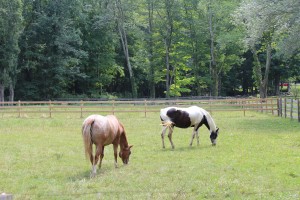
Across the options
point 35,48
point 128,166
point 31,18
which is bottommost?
point 128,166

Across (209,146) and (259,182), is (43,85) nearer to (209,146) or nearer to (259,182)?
(209,146)

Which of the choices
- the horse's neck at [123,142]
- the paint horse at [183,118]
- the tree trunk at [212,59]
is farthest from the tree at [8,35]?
the horse's neck at [123,142]

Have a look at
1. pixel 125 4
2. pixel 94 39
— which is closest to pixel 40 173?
pixel 125 4

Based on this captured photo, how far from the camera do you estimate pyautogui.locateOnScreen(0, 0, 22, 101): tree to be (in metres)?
36.6

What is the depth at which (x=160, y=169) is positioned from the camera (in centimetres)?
882

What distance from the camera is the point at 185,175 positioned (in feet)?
26.8

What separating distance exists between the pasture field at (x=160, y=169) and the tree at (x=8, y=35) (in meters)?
23.0

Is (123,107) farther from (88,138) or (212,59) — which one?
(212,59)

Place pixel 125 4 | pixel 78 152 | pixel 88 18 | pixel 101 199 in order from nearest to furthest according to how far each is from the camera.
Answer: pixel 101 199 < pixel 78 152 < pixel 125 4 < pixel 88 18

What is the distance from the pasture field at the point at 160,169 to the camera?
22.7 ft

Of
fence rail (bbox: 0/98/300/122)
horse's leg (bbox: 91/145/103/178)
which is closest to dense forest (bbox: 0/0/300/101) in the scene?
fence rail (bbox: 0/98/300/122)

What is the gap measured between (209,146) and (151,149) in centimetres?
181

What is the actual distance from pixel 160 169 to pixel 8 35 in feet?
104

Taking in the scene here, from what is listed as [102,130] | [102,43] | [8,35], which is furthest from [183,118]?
[102,43]
